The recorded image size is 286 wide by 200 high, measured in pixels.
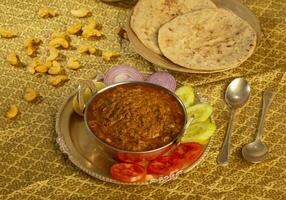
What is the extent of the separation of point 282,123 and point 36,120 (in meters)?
0.87

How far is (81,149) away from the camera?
1782 millimetres

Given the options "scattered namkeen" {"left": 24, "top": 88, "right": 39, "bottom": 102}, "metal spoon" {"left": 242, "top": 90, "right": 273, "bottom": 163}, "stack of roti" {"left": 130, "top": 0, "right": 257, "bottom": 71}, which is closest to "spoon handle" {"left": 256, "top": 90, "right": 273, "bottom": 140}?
"metal spoon" {"left": 242, "top": 90, "right": 273, "bottom": 163}

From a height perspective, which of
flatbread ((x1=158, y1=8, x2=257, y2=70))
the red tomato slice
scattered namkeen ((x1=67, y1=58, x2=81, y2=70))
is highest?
flatbread ((x1=158, y1=8, x2=257, y2=70))

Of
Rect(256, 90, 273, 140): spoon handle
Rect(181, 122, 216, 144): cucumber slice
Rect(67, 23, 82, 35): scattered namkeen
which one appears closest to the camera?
Rect(181, 122, 216, 144): cucumber slice

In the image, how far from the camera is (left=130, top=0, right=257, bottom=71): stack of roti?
84.5 inches

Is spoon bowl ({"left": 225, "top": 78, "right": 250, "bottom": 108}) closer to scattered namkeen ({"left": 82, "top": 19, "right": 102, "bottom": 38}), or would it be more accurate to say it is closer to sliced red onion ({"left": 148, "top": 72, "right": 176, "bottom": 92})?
sliced red onion ({"left": 148, "top": 72, "right": 176, "bottom": 92})

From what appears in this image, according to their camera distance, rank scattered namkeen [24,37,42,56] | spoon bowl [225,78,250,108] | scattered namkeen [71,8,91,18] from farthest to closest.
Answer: scattered namkeen [71,8,91,18]
scattered namkeen [24,37,42,56]
spoon bowl [225,78,250,108]

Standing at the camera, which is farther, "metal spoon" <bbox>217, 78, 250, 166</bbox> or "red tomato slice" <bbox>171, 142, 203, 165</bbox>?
"metal spoon" <bbox>217, 78, 250, 166</bbox>

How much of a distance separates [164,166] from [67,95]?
54 cm

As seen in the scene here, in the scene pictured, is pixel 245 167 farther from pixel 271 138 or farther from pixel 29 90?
pixel 29 90

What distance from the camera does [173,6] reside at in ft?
7.95

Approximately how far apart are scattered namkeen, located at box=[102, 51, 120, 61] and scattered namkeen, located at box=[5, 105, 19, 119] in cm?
44

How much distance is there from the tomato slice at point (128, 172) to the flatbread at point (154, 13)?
2.25 ft

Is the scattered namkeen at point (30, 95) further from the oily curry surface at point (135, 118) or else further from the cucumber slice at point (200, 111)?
the cucumber slice at point (200, 111)
